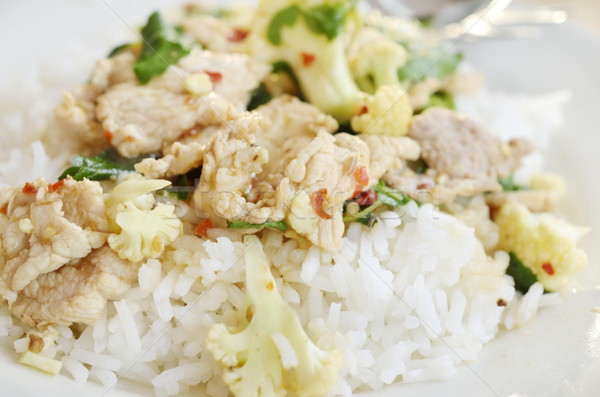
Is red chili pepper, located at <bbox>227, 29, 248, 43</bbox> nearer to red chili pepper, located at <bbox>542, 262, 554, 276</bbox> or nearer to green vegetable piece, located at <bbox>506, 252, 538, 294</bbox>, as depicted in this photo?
green vegetable piece, located at <bbox>506, 252, 538, 294</bbox>

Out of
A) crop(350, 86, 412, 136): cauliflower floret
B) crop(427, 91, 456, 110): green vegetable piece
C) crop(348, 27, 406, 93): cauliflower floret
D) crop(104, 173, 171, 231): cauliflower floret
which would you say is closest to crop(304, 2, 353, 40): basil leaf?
crop(348, 27, 406, 93): cauliflower floret

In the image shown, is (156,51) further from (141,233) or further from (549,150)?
(549,150)

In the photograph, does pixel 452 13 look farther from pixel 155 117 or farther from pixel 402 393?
pixel 402 393

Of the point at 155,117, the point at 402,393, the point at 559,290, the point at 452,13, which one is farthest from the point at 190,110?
the point at 452,13

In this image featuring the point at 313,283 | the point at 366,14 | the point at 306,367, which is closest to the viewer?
the point at 306,367

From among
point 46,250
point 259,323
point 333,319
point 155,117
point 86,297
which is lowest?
point 333,319

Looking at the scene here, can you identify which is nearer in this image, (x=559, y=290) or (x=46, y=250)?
(x=46, y=250)
